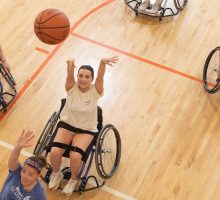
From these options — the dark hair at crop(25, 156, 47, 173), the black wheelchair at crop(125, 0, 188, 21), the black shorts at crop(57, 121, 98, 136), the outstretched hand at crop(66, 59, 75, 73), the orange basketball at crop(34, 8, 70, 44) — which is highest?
the orange basketball at crop(34, 8, 70, 44)

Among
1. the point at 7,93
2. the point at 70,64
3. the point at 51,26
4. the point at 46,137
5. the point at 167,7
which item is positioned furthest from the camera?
the point at 167,7

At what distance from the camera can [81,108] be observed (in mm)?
3928

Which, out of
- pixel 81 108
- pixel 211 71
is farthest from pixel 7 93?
pixel 211 71

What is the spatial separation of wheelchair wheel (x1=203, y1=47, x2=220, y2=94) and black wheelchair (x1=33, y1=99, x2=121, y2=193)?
60.3 inches

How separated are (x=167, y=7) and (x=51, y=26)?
2.52 meters

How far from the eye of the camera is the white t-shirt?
3934mm

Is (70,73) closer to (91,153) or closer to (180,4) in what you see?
(91,153)

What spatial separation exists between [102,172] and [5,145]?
1.22 meters

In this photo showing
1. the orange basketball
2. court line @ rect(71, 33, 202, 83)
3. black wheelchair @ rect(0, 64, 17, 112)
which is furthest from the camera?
court line @ rect(71, 33, 202, 83)

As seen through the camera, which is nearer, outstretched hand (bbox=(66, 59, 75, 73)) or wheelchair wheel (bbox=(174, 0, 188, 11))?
outstretched hand (bbox=(66, 59, 75, 73))

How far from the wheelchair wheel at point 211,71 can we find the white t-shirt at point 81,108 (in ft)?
5.79

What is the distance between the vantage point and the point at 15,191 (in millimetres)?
3201

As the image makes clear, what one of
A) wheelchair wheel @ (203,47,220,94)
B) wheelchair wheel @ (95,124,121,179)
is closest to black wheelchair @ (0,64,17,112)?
wheelchair wheel @ (95,124,121,179)

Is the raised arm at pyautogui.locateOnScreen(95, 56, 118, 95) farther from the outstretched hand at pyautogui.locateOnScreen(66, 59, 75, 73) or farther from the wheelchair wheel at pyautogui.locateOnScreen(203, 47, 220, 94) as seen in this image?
the wheelchair wheel at pyautogui.locateOnScreen(203, 47, 220, 94)
